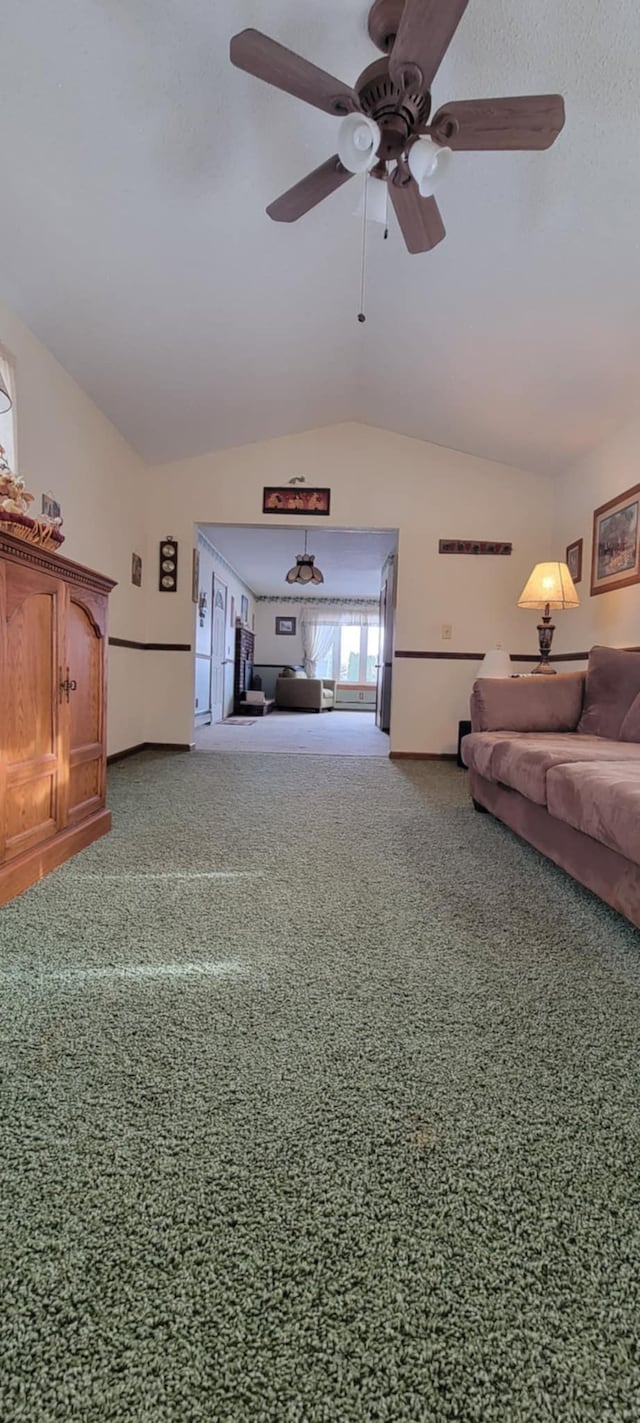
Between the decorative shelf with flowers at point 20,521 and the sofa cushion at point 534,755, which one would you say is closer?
the decorative shelf with flowers at point 20,521

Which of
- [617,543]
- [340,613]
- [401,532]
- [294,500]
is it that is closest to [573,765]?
[617,543]

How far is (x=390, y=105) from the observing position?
1.49m

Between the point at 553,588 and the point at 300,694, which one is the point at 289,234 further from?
the point at 300,694

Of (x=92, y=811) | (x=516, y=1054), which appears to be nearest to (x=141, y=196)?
(x=92, y=811)

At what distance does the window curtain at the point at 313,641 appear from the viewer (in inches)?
427

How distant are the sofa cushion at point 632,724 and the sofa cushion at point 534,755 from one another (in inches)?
1.8

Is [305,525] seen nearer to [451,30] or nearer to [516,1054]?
[451,30]

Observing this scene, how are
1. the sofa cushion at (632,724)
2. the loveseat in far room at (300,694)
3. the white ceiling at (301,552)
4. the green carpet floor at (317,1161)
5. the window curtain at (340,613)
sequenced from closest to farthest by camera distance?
the green carpet floor at (317,1161) → the sofa cushion at (632,724) → the white ceiling at (301,552) → the loveseat in far room at (300,694) → the window curtain at (340,613)

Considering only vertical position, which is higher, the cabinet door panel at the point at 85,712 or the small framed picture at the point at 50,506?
the small framed picture at the point at 50,506

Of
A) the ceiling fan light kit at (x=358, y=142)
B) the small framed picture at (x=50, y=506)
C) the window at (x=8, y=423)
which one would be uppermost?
the ceiling fan light kit at (x=358, y=142)

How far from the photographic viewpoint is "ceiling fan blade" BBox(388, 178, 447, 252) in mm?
1728

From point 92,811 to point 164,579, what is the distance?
2.73m

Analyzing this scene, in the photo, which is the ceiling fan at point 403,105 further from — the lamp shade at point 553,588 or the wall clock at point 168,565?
the wall clock at point 168,565

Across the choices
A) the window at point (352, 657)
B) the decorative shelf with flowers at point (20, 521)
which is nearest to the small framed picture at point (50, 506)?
the decorative shelf with flowers at point (20, 521)
